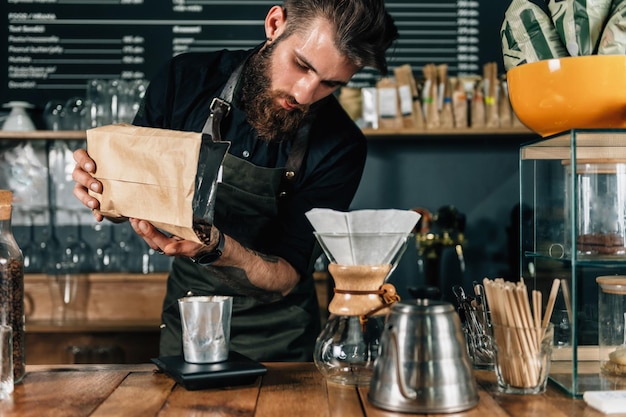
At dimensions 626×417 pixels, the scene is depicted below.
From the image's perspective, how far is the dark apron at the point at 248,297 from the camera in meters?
2.05

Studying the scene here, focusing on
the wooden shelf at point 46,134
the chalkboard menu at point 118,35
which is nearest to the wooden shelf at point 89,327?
the wooden shelf at point 46,134

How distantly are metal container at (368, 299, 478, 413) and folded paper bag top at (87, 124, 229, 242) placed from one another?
0.39 metres

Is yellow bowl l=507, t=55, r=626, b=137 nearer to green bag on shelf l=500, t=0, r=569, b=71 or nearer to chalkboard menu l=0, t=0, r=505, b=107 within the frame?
green bag on shelf l=500, t=0, r=569, b=71

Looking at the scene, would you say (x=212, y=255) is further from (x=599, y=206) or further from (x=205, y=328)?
(x=599, y=206)

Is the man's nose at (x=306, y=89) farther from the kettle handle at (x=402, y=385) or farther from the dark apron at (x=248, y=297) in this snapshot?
the kettle handle at (x=402, y=385)

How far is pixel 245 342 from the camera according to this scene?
2107 millimetres

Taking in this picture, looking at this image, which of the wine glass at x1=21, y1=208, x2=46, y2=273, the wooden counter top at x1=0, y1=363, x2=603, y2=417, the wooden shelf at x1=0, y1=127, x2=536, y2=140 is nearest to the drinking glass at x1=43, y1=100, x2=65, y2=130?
the wooden shelf at x1=0, y1=127, x2=536, y2=140

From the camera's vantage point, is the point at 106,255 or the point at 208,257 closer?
the point at 208,257

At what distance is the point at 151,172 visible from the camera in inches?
49.8

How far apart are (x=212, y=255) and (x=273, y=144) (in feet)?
1.81

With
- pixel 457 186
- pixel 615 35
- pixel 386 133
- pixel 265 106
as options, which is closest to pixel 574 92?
pixel 615 35

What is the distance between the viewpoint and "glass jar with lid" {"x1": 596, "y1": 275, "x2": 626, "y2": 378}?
4.33 feet

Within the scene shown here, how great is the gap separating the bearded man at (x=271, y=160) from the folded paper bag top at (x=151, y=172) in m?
0.55

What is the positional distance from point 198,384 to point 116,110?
2.07 metres
